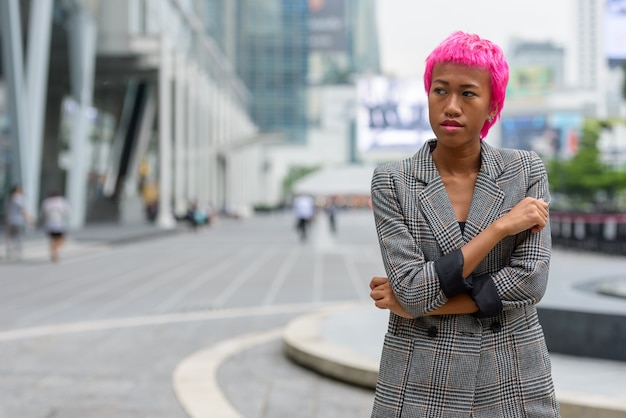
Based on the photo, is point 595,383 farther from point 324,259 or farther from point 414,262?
point 324,259

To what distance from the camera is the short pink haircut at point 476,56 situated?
2.03m

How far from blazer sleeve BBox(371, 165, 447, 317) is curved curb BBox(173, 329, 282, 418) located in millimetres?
3221

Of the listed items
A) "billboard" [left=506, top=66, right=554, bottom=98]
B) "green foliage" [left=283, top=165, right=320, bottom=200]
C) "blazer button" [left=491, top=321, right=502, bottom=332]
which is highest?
"billboard" [left=506, top=66, right=554, bottom=98]

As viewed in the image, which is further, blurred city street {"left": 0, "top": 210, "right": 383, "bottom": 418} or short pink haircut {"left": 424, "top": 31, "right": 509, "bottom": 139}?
blurred city street {"left": 0, "top": 210, "right": 383, "bottom": 418}

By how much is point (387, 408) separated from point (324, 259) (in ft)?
56.6

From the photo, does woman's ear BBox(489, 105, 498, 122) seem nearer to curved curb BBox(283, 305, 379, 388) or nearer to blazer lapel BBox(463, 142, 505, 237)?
blazer lapel BBox(463, 142, 505, 237)

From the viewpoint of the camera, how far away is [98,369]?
6523mm

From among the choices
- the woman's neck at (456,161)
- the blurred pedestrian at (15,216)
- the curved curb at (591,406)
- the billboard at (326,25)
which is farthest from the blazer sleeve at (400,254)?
the billboard at (326,25)

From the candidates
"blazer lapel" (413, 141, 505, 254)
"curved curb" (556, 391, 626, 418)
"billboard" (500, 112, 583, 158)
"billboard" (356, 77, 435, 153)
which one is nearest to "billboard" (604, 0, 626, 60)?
"curved curb" (556, 391, 626, 418)

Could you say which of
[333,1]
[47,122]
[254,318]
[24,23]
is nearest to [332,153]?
[333,1]

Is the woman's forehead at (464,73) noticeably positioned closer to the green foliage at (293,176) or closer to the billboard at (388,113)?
the billboard at (388,113)

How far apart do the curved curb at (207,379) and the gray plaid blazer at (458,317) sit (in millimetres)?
3174

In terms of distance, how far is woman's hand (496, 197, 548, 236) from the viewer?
1995 mm

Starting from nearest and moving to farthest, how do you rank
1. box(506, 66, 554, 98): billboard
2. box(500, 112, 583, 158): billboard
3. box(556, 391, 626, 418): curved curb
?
1. box(556, 391, 626, 418): curved curb
2. box(500, 112, 583, 158): billboard
3. box(506, 66, 554, 98): billboard
